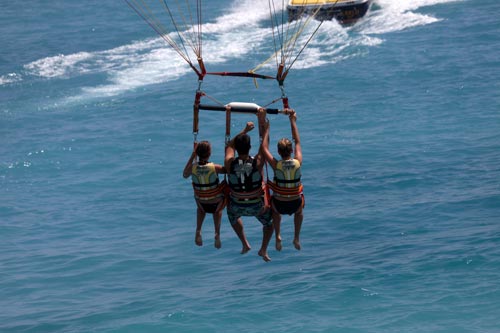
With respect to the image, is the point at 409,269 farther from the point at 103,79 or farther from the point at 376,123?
the point at 103,79

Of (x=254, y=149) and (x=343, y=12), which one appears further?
(x=343, y=12)

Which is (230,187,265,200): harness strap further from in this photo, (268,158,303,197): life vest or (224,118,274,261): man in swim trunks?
(268,158,303,197): life vest

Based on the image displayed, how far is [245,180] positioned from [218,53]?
3054cm

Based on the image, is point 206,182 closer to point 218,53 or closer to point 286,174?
point 286,174

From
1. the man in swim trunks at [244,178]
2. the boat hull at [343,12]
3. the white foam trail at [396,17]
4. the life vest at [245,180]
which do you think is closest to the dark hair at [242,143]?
the man in swim trunks at [244,178]

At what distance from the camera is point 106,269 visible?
24.1 metres

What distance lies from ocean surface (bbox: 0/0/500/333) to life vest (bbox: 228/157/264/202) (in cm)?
665

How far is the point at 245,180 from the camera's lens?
1437cm

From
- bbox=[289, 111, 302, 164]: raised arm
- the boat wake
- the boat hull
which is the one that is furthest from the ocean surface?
bbox=[289, 111, 302, 164]: raised arm

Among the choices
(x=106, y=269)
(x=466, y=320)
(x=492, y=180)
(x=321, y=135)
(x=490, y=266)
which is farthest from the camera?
(x=321, y=135)

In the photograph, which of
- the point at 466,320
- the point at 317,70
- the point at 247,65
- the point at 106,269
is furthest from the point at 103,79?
the point at 466,320

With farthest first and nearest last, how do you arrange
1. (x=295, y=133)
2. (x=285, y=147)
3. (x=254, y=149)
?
(x=254, y=149) → (x=285, y=147) → (x=295, y=133)

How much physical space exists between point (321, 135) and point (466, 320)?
45.9ft

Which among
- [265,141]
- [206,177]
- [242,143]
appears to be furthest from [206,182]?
[265,141]
